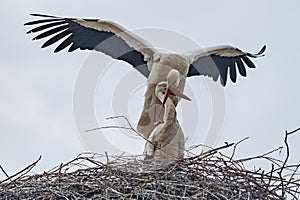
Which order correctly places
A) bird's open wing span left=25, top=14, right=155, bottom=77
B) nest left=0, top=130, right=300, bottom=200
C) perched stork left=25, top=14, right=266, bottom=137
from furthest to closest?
bird's open wing span left=25, top=14, right=155, bottom=77 → perched stork left=25, top=14, right=266, bottom=137 → nest left=0, top=130, right=300, bottom=200

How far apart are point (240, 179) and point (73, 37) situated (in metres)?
1.56

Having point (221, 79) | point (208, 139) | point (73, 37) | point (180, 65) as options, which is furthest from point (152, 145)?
point (221, 79)

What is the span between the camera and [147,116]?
3586 millimetres

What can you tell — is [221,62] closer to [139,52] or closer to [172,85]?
[139,52]

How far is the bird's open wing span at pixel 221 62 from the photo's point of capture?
161 inches

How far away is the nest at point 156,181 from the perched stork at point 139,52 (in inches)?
28.0

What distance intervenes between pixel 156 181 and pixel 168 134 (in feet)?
1.53

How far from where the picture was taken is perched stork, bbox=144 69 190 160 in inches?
123

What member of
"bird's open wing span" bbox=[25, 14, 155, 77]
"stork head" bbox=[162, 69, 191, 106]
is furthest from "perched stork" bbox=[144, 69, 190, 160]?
"bird's open wing span" bbox=[25, 14, 155, 77]

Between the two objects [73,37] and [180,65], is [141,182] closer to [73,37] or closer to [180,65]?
[180,65]

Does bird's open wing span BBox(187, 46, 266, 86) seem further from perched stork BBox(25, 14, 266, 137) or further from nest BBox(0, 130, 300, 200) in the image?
nest BBox(0, 130, 300, 200)

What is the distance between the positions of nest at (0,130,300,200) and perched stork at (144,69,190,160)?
0.23 metres

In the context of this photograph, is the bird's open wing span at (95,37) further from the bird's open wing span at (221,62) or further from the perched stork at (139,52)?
the bird's open wing span at (221,62)

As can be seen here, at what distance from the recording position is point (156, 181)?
8.91 ft
